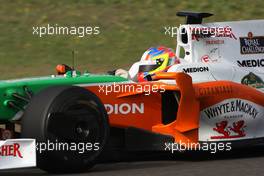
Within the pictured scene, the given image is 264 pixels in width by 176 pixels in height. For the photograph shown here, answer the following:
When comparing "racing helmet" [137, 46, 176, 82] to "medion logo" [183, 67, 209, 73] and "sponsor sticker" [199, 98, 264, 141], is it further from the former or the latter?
"sponsor sticker" [199, 98, 264, 141]

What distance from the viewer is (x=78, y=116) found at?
7750 millimetres

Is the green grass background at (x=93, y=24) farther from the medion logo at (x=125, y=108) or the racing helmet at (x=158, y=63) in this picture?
the medion logo at (x=125, y=108)

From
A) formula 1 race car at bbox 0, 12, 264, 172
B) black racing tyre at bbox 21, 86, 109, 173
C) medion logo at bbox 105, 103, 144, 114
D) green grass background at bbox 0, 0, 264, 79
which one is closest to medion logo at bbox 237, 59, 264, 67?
formula 1 race car at bbox 0, 12, 264, 172

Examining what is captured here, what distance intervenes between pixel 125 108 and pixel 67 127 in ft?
3.04

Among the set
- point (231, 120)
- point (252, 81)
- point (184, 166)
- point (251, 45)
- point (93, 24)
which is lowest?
point (184, 166)

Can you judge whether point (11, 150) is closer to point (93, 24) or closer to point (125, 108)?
point (125, 108)

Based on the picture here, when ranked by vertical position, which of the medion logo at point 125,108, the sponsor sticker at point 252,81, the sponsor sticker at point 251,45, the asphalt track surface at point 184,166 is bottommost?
the asphalt track surface at point 184,166

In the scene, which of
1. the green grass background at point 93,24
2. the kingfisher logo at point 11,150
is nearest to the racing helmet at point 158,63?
the kingfisher logo at point 11,150

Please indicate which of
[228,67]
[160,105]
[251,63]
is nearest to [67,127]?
A: [160,105]

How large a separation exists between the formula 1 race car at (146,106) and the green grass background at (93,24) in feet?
26.0

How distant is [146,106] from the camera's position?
28.3ft

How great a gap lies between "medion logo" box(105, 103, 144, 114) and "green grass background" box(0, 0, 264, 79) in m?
8.68

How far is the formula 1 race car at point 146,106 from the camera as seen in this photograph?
759 centimetres

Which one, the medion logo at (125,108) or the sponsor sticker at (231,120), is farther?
the sponsor sticker at (231,120)
